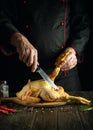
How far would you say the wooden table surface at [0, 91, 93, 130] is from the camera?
5.05 feet

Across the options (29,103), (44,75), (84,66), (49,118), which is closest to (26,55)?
(44,75)

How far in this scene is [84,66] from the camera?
2.79 metres

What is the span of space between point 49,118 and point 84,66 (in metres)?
1.18

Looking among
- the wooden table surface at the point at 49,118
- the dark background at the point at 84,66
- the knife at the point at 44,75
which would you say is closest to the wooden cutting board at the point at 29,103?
the wooden table surface at the point at 49,118

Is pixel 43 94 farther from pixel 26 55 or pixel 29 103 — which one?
pixel 26 55

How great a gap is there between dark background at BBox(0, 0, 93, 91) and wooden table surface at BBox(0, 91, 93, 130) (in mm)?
605

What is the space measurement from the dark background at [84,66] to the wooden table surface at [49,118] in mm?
605

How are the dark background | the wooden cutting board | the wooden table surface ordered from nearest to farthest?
the wooden table surface
the wooden cutting board
the dark background

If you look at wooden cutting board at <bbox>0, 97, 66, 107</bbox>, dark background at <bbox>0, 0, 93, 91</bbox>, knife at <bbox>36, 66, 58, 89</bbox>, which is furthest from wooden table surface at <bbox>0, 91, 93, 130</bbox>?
dark background at <bbox>0, 0, 93, 91</bbox>

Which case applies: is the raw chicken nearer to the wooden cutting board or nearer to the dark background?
the wooden cutting board

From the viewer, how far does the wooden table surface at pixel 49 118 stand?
1.54 m

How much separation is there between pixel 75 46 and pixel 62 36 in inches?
5.0

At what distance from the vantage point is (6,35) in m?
2.29

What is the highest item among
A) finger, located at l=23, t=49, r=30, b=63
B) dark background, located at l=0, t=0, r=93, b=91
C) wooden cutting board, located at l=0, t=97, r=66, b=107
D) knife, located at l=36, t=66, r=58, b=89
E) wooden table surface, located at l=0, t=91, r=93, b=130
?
dark background, located at l=0, t=0, r=93, b=91
